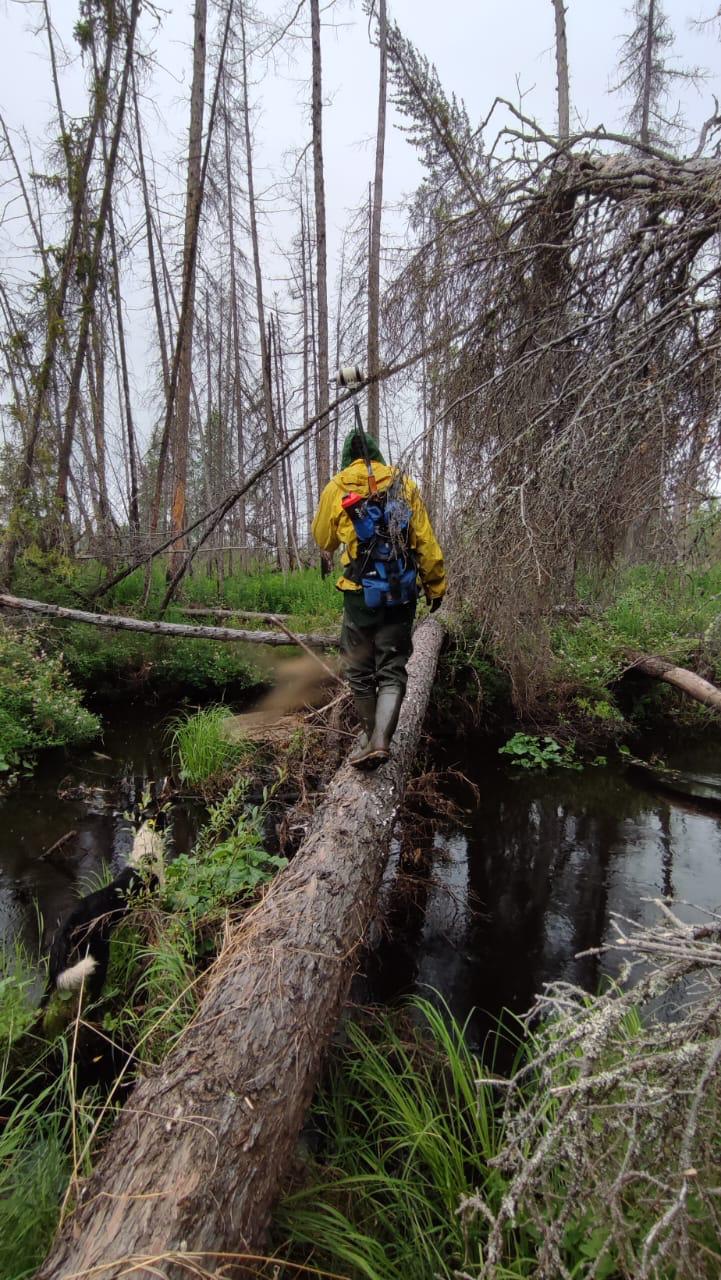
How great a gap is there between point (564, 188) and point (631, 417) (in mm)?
1413

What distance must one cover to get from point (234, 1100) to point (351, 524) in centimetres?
265

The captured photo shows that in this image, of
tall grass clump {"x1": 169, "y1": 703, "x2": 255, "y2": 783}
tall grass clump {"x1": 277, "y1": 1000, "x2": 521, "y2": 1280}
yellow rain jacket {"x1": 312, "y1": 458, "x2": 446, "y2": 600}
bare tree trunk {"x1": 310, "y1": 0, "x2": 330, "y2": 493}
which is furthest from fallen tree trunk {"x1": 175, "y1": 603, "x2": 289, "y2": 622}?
tall grass clump {"x1": 277, "y1": 1000, "x2": 521, "y2": 1280}

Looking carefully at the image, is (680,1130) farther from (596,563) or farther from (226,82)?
(226,82)

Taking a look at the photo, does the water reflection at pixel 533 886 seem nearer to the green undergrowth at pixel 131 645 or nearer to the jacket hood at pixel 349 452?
the jacket hood at pixel 349 452

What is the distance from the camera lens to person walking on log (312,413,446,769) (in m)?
3.40

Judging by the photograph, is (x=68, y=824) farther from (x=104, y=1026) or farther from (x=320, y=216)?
(x=320, y=216)

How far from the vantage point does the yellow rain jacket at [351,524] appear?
11.3 ft

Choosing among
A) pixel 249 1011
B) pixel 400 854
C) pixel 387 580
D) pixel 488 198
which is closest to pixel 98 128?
pixel 488 198

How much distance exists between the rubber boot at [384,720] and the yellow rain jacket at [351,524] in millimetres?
654

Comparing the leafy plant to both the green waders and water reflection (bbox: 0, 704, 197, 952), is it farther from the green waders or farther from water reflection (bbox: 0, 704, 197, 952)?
the green waders

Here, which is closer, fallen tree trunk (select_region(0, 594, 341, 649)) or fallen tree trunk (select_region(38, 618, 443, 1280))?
fallen tree trunk (select_region(38, 618, 443, 1280))

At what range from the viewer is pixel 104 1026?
9.66ft

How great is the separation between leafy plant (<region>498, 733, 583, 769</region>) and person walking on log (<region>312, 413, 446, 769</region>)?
13.7 feet

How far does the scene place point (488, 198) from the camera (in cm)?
360
